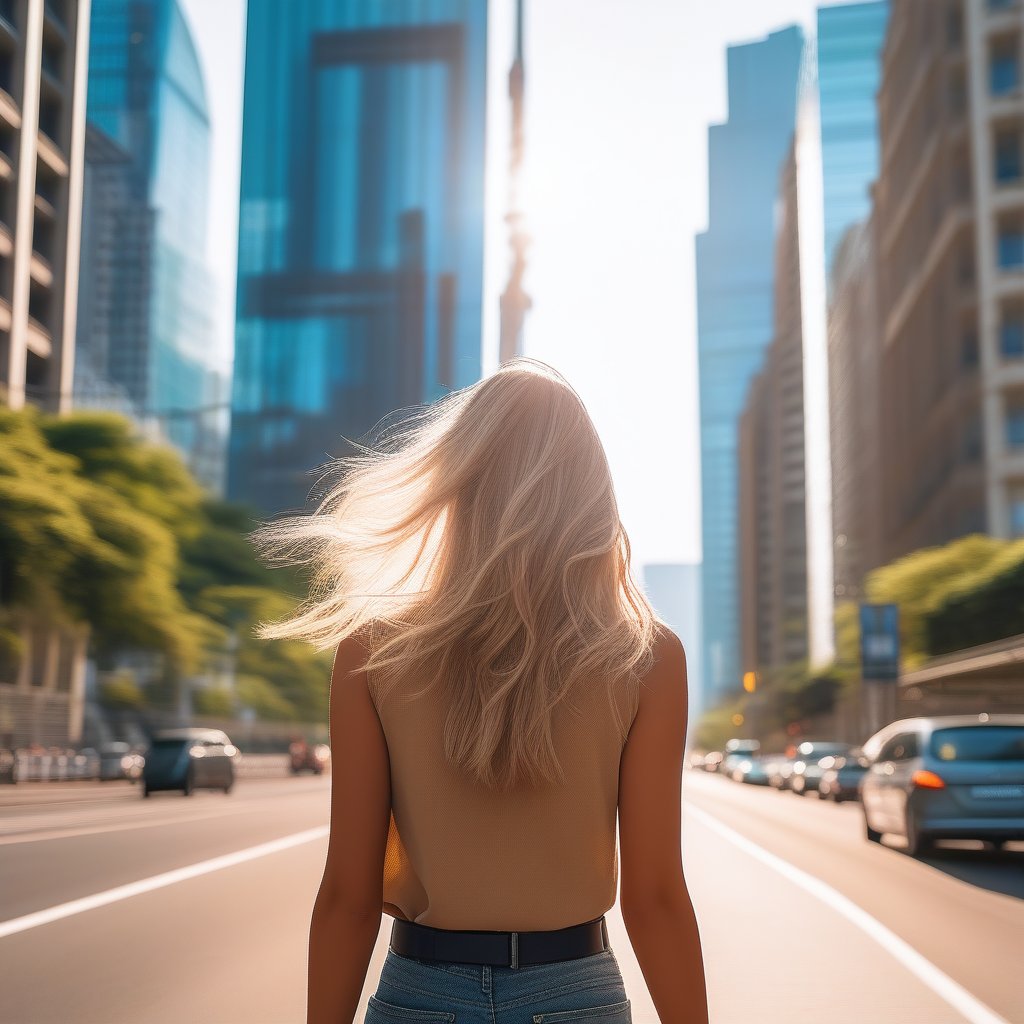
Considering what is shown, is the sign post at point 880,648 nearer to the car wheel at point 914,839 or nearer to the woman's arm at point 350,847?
the car wheel at point 914,839

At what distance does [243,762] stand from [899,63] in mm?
62678

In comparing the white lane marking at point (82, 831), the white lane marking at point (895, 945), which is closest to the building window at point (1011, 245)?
the white lane marking at point (82, 831)

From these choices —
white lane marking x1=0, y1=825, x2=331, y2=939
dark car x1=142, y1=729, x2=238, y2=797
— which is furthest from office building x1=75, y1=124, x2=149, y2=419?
white lane marking x1=0, y1=825, x2=331, y2=939

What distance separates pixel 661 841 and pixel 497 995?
0.39 metres

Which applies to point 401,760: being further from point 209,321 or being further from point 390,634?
point 209,321

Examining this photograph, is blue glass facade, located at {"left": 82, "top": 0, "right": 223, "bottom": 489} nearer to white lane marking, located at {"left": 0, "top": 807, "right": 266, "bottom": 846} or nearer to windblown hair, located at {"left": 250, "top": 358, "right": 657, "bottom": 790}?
white lane marking, located at {"left": 0, "top": 807, "right": 266, "bottom": 846}

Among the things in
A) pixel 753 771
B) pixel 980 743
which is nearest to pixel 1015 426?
pixel 753 771

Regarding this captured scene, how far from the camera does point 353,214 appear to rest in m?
168

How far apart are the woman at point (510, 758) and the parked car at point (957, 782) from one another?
48.6ft

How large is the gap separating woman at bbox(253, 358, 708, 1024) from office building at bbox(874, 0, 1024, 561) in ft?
239

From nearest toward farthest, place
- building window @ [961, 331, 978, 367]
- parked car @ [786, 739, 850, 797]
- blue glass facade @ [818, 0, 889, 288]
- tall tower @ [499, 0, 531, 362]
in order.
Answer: tall tower @ [499, 0, 531, 362], parked car @ [786, 739, 850, 797], building window @ [961, 331, 978, 367], blue glass facade @ [818, 0, 889, 288]

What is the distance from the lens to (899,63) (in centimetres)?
9569

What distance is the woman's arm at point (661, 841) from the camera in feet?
8.13

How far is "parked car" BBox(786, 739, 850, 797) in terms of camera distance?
43044 millimetres
